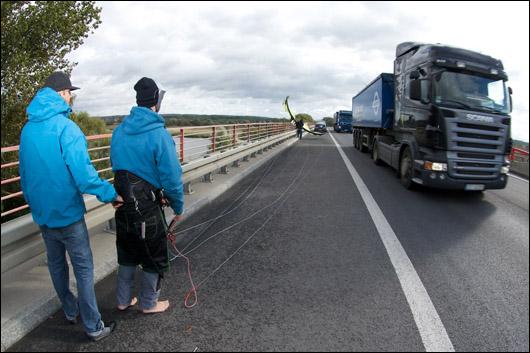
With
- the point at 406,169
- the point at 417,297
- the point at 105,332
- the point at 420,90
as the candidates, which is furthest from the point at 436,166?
the point at 105,332

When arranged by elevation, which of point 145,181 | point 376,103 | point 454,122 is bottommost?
point 145,181

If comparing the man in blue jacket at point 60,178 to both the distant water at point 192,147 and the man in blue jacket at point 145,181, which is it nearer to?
the man in blue jacket at point 145,181

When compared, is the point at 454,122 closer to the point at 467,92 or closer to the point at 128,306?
the point at 467,92

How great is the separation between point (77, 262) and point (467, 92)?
7.99 metres

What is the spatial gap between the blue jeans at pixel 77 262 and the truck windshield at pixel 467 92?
7.39m

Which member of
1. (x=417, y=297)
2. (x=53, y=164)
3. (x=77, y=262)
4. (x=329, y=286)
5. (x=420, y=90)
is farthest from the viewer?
(x=420, y=90)

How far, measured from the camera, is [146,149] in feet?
10.1

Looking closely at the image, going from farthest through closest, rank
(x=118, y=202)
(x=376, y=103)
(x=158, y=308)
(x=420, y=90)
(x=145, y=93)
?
1. (x=376, y=103)
2. (x=420, y=90)
3. (x=158, y=308)
4. (x=145, y=93)
5. (x=118, y=202)

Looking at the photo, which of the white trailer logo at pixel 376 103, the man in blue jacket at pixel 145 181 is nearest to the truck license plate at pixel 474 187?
the man in blue jacket at pixel 145 181

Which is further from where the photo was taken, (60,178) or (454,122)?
(454,122)

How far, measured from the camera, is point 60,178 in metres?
2.70

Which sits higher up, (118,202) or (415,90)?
(415,90)

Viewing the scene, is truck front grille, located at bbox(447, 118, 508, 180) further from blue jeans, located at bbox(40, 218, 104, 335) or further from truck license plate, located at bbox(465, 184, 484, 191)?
blue jeans, located at bbox(40, 218, 104, 335)

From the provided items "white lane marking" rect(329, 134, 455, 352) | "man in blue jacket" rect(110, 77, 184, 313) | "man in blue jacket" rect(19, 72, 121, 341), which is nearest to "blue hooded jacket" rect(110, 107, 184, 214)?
"man in blue jacket" rect(110, 77, 184, 313)
